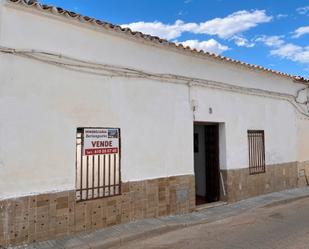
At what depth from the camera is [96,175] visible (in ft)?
21.9

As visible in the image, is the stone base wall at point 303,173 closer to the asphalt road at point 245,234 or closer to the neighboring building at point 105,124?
the neighboring building at point 105,124

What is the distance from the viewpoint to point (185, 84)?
8.35m

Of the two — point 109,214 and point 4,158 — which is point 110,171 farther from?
point 4,158

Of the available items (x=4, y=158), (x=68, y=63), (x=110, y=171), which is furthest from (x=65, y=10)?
(x=110, y=171)

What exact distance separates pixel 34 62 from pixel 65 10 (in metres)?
1.04

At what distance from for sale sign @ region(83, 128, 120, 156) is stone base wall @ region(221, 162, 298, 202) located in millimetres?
3795

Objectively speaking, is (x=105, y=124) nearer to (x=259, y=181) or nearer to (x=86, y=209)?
(x=86, y=209)

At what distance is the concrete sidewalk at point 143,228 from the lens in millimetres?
5715

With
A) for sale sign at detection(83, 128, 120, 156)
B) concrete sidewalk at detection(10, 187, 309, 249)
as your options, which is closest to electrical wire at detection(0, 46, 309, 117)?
for sale sign at detection(83, 128, 120, 156)

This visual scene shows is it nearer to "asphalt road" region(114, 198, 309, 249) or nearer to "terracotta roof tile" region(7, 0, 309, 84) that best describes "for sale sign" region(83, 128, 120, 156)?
"asphalt road" region(114, 198, 309, 249)

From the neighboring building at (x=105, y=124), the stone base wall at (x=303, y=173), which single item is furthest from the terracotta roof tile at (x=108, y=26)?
the stone base wall at (x=303, y=173)

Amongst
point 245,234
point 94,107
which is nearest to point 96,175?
point 94,107

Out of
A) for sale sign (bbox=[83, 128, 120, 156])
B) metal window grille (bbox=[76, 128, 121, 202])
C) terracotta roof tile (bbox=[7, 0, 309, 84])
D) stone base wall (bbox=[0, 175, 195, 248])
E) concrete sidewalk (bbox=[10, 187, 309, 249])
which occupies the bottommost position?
concrete sidewalk (bbox=[10, 187, 309, 249])

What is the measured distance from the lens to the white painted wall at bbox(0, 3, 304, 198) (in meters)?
5.54
